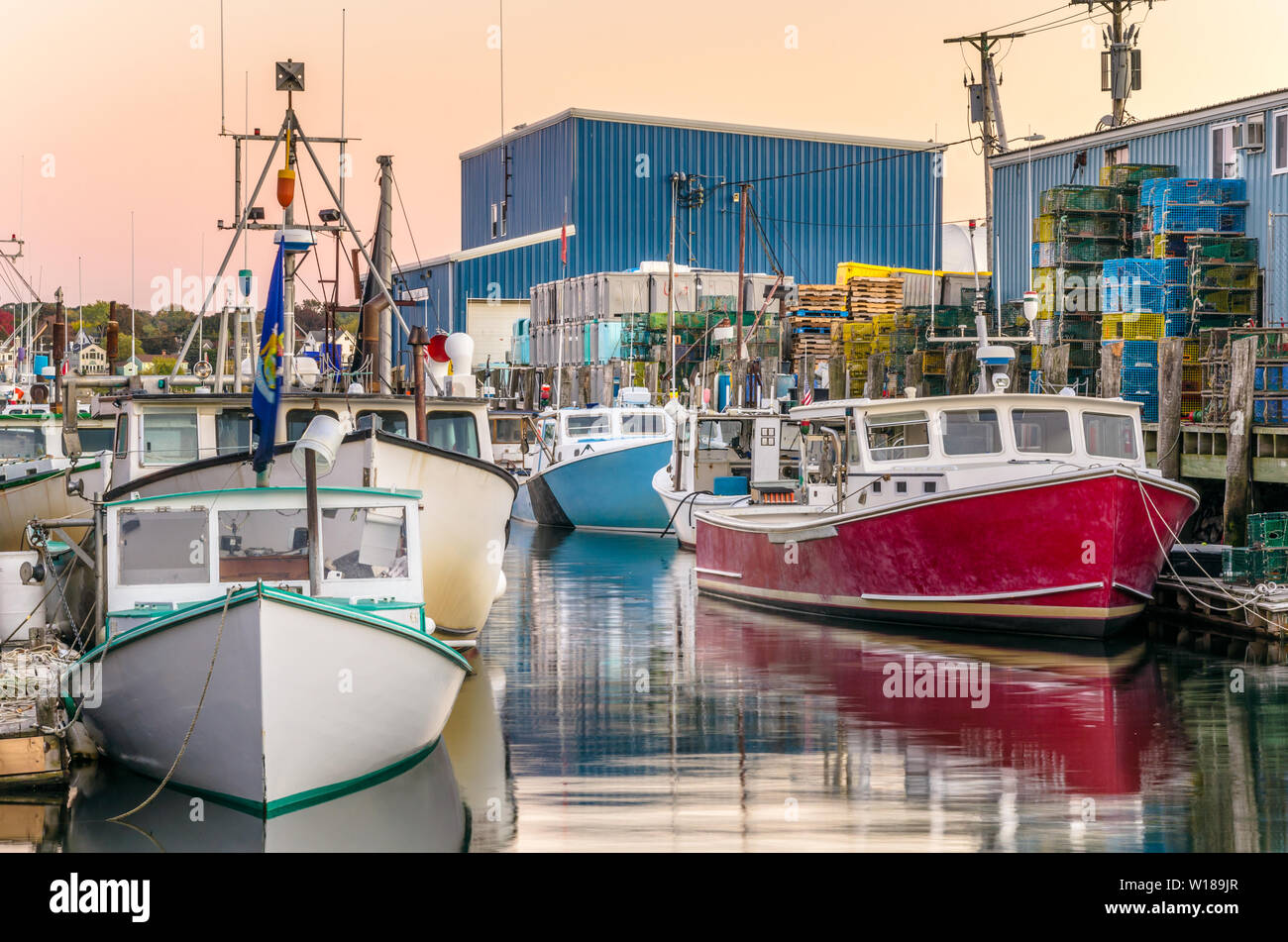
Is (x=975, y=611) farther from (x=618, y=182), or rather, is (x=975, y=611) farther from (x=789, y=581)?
(x=618, y=182)

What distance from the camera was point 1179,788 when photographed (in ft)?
31.9

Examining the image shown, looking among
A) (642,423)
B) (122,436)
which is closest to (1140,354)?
(642,423)

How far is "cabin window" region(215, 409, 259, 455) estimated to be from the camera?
1414 centimetres

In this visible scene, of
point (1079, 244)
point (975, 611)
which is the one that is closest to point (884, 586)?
point (975, 611)

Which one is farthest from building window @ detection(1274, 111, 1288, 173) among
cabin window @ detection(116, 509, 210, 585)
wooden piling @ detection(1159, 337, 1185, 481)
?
cabin window @ detection(116, 509, 210, 585)

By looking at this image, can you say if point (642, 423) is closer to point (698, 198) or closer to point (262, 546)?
point (698, 198)

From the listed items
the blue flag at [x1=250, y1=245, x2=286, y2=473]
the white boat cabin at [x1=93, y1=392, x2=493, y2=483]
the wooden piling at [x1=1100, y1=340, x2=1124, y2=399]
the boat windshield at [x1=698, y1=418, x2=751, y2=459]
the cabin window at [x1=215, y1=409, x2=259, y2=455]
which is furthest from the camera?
the boat windshield at [x1=698, y1=418, x2=751, y2=459]

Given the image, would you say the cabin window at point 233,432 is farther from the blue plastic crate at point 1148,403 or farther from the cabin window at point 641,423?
the cabin window at point 641,423

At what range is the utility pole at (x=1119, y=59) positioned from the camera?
35.9 metres

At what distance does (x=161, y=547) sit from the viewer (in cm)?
984

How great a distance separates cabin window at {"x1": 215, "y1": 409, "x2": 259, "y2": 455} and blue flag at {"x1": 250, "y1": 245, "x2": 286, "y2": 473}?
3.87 meters

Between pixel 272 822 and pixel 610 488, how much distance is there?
2139 centimetres

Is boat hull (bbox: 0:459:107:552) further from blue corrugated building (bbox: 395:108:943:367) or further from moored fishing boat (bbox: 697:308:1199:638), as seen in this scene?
blue corrugated building (bbox: 395:108:943:367)

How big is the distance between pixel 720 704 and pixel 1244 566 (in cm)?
675
